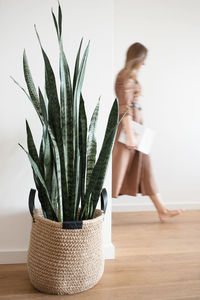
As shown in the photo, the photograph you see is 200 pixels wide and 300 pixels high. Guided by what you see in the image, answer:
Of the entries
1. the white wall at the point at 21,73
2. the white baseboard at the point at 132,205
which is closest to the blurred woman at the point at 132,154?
the white baseboard at the point at 132,205

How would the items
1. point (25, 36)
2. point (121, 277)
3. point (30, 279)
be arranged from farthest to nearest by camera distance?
point (25, 36) → point (121, 277) → point (30, 279)

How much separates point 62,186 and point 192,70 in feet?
7.22

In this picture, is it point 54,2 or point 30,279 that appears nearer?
point 30,279

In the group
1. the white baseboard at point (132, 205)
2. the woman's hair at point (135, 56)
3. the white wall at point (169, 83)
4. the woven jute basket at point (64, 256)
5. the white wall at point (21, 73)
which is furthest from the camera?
the white baseboard at point (132, 205)

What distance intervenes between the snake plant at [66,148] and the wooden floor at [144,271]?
354 millimetres

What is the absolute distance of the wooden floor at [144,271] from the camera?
5.49 ft

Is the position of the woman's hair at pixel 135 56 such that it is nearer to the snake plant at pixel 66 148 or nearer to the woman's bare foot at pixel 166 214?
the woman's bare foot at pixel 166 214

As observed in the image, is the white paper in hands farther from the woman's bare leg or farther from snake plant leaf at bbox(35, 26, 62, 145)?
snake plant leaf at bbox(35, 26, 62, 145)

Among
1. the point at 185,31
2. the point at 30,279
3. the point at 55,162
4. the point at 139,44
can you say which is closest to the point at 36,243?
the point at 30,279

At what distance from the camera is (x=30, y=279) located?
175 centimetres

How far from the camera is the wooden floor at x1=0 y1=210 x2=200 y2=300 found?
1675 mm

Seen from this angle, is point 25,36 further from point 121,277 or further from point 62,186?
point 121,277

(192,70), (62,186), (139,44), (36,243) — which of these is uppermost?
(139,44)

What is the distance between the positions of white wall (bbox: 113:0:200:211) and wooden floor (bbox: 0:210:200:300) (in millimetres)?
711
